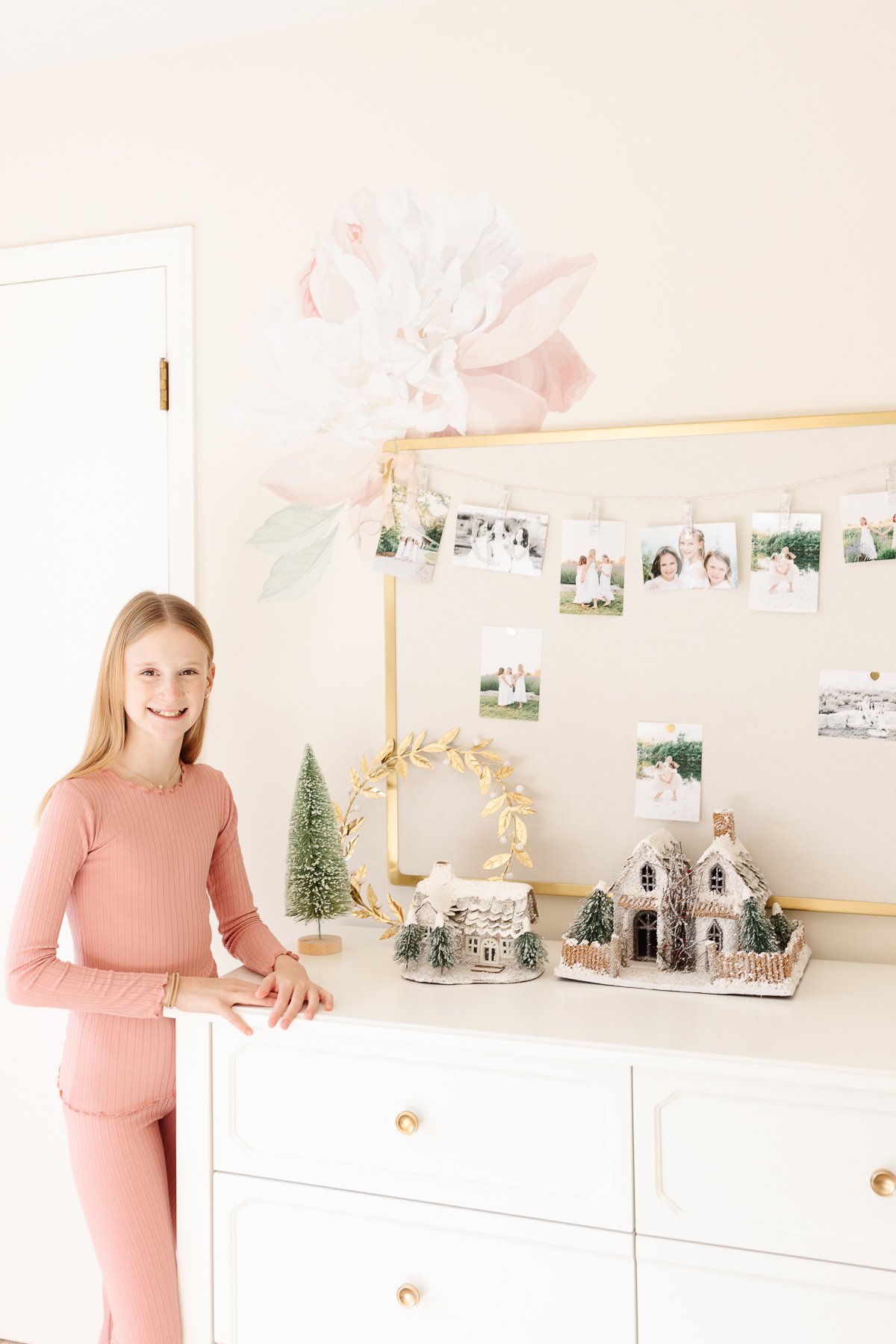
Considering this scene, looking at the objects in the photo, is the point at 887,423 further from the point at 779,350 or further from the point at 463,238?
the point at 463,238

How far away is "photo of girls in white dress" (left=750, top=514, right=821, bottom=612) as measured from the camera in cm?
178

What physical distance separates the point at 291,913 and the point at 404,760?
328mm

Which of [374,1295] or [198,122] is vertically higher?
[198,122]

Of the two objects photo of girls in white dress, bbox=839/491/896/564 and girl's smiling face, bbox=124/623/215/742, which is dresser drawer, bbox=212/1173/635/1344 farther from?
photo of girls in white dress, bbox=839/491/896/564

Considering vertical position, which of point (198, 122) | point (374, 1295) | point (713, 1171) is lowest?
point (374, 1295)

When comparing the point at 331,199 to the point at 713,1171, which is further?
the point at 331,199

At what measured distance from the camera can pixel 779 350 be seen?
1.81 meters

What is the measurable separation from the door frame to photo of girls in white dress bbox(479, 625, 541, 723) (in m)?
0.60

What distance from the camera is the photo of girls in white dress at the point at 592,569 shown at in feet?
6.19

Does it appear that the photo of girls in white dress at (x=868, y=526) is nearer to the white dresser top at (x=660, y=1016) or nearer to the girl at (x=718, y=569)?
the girl at (x=718, y=569)

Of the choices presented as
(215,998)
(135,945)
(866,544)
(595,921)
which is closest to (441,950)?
(595,921)

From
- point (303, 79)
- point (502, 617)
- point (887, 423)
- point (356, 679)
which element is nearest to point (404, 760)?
point (356, 679)

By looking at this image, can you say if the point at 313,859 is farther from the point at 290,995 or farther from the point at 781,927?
the point at 781,927

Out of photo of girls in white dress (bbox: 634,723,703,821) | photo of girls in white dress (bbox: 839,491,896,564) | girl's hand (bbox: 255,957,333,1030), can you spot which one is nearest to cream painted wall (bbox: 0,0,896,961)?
photo of girls in white dress (bbox: 839,491,896,564)
